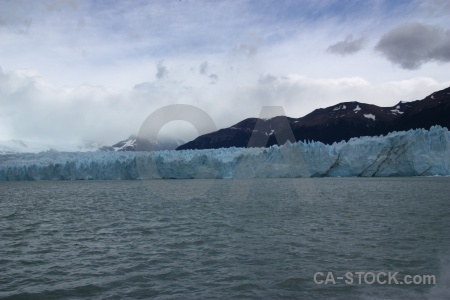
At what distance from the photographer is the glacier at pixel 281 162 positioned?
60281 mm

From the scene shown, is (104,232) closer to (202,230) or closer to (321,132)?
(202,230)

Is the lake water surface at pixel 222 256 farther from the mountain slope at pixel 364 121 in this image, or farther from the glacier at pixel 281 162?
the mountain slope at pixel 364 121

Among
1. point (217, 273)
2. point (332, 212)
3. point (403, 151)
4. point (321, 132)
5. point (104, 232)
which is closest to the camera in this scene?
point (217, 273)

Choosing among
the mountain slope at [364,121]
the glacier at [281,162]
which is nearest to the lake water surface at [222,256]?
the glacier at [281,162]

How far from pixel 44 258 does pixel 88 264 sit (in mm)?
2033

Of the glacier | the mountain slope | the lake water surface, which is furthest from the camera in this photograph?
the mountain slope

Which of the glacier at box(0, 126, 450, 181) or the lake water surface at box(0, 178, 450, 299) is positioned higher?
the glacier at box(0, 126, 450, 181)

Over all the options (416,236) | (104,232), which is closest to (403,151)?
(416,236)

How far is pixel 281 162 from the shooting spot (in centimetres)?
7112

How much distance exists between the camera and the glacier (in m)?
60.3

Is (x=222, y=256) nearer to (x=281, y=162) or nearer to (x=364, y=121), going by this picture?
(x=281, y=162)

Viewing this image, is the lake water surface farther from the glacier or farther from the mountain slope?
the mountain slope

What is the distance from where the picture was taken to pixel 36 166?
259 feet

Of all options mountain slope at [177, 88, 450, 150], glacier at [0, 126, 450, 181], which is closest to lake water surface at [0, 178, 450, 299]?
glacier at [0, 126, 450, 181]
